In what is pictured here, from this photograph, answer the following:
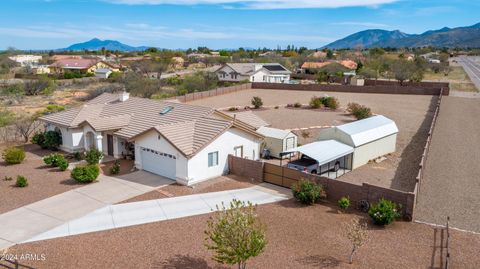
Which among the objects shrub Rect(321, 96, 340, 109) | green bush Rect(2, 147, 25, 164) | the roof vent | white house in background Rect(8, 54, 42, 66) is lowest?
green bush Rect(2, 147, 25, 164)

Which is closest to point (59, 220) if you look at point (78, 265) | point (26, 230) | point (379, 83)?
point (26, 230)

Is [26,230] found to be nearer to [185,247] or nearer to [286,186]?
[185,247]

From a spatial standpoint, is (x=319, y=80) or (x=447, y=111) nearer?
(x=447, y=111)

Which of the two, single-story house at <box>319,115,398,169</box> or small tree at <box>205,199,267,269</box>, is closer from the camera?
small tree at <box>205,199,267,269</box>

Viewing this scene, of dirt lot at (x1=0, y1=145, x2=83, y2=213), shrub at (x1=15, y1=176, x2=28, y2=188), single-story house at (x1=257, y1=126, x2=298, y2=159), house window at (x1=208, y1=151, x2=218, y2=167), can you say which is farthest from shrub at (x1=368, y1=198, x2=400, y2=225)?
shrub at (x1=15, y1=176, x2=28, y2=188)

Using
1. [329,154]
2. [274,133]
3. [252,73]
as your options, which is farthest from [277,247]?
[252,73]

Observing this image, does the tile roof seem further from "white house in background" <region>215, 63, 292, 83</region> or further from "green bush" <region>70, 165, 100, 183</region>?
"white house in background" <region>215, 63, 292, 83</region>

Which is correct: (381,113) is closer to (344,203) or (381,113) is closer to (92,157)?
(344,203)
